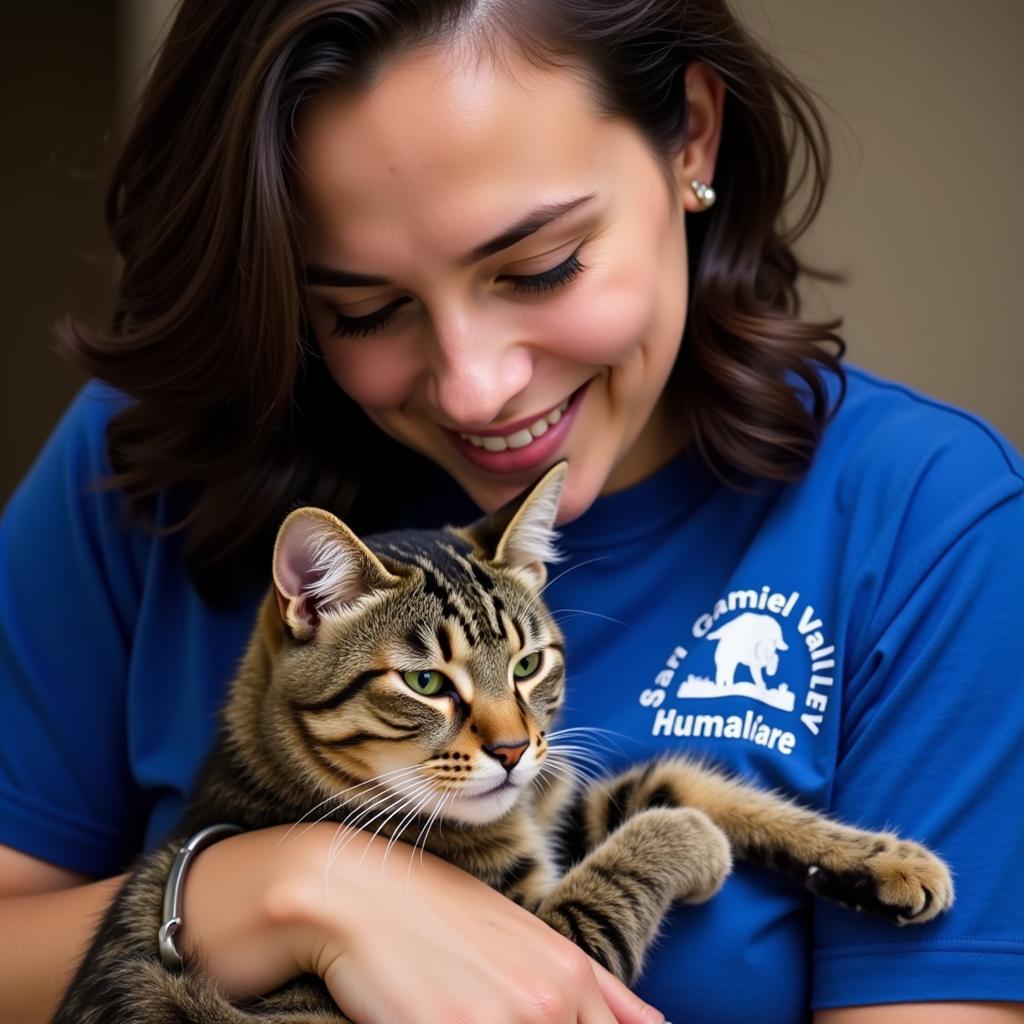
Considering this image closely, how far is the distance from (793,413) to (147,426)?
0.81 metres

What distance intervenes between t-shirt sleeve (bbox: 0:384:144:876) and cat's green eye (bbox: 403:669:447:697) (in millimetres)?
539

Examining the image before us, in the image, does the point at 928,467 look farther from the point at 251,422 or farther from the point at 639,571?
the point at 251,422

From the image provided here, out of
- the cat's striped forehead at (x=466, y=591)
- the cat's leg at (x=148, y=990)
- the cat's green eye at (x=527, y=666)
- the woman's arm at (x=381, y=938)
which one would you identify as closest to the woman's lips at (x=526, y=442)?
the cat's striped forehead at (x=466, y=591)

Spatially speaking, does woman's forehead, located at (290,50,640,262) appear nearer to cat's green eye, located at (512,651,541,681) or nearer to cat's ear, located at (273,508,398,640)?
cat's ear, located at (273,508,398,640)

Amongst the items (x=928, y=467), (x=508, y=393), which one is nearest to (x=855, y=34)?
(x=928, y=467)

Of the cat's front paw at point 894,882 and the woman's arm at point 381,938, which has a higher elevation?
the cat's front paw at point 894,882

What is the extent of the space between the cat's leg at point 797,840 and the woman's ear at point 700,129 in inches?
26.7

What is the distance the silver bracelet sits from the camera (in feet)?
4.02

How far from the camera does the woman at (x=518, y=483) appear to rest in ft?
3.98

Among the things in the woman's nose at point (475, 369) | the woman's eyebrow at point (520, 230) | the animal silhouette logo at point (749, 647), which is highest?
the woman's eyebrow at point (520, 230)

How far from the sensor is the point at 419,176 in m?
1.20

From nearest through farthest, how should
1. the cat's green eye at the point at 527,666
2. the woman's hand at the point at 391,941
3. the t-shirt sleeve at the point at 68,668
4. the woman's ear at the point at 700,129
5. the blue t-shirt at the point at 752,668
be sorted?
the woman's hand at the point at 391,941
the blue t-shirt at the point at 752,668
the cat's green eye at the point at 527,666
the woman's ear at the point at 700,129
the t-shirt sleeve at the point at 68,668

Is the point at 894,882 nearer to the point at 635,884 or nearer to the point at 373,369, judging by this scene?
the point at 635,884

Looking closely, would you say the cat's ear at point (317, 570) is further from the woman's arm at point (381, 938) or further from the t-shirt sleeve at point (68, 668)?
the t-shirt sleeve at point (68, 668)
